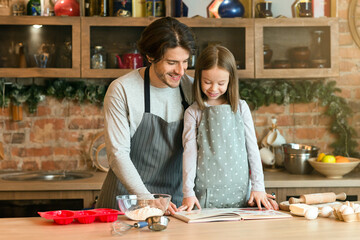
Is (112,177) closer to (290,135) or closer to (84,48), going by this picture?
(84,48)

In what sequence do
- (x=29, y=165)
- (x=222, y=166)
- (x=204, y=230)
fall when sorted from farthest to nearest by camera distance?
(x=29, y=165) < (x=222, y=166) < (x=204, y=230)

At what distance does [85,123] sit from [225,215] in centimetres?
220

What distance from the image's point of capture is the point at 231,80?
91.0 inches

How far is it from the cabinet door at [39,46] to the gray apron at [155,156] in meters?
1.31

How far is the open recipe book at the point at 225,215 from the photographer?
1.84 m

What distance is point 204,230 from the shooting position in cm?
169

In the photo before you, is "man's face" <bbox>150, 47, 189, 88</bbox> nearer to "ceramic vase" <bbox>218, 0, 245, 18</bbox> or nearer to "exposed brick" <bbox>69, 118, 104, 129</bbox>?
"ceramic vase" <bbox>218, 0, 245, 18</bbox>

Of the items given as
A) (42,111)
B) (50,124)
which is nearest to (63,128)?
(50,124)

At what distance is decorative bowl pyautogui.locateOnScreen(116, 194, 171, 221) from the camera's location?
5.88 feet

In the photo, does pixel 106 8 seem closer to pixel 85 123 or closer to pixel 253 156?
pixel 85 123

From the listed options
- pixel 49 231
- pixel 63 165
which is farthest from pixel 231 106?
pixel 63 165

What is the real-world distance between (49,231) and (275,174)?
2161 mm

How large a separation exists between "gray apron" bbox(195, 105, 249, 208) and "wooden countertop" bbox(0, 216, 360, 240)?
1.42ft

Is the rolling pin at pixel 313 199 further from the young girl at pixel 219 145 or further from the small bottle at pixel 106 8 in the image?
the small bottle at pixel 106 8
